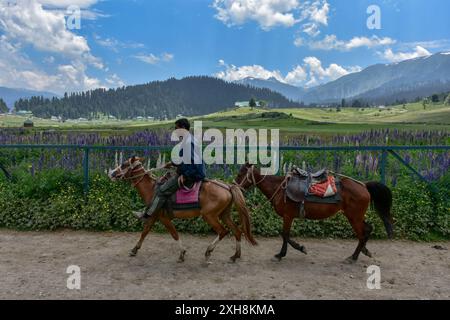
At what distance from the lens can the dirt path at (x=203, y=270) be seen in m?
5.25

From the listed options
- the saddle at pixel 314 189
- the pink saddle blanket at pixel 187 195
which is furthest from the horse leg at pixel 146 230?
the saddle at pixel 314 189

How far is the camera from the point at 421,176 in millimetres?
8734

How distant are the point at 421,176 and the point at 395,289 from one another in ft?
13.9

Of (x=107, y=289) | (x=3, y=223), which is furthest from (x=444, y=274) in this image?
(x=3, y=223)

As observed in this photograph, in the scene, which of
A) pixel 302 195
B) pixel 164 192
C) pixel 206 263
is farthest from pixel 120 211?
pixel 302 195

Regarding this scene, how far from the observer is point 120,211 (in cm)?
853

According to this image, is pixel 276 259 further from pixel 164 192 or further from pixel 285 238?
pixel 164 192

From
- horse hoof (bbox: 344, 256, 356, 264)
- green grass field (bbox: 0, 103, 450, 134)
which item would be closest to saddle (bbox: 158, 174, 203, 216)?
horse hoof (bbox: 344, 256, 356, 264)

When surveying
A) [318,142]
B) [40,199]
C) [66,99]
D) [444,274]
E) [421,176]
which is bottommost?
[444,274]

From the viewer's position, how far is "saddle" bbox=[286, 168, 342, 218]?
652cm

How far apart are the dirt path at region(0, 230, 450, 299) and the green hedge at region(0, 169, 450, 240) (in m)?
0.32

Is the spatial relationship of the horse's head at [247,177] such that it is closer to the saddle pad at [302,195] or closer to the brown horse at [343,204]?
the brown horse at [343,204]
